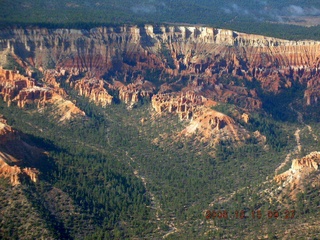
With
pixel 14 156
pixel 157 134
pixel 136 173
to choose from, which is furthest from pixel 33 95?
pixel 14 156

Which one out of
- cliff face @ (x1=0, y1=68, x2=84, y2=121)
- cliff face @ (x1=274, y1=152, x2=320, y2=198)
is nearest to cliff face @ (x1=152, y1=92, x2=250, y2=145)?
cliff face @ (x1=0, y1=68, x2=84, y2=121)

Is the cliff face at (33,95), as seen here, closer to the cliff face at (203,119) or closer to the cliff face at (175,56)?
the cliff face at (175,56)

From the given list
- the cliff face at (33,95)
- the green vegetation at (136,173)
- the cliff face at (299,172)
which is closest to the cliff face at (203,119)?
the green vegetation at (136,173)

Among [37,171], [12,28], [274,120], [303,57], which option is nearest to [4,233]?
[37,171]
